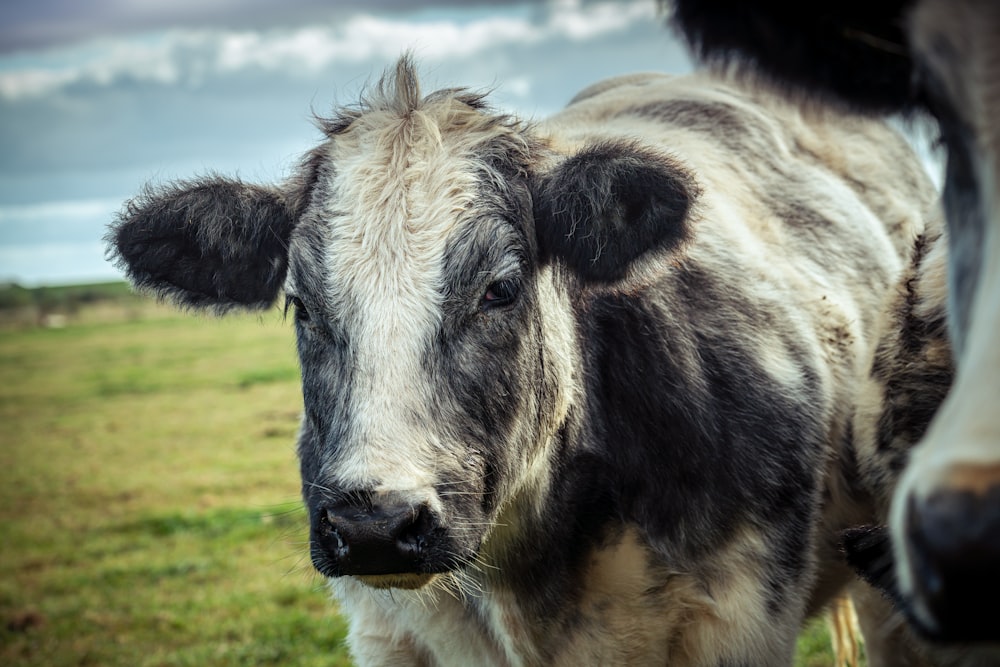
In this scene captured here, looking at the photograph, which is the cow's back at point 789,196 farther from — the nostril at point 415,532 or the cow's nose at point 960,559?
the cow's nose at point 960,559

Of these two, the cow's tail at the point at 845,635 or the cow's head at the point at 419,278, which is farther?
the cow's tail at the point at 845,635

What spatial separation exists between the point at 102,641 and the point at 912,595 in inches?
240

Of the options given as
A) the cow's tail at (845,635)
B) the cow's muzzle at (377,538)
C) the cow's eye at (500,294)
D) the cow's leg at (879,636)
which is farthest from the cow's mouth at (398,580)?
the cow's tail at (845,635)

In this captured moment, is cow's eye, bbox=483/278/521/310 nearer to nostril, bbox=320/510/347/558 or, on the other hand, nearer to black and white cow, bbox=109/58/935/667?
black and white cow, bbox=109/58/935/667

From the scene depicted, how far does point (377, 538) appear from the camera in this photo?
2715mm

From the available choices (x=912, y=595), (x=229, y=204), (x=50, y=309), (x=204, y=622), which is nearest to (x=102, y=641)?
(x=204, y=622)

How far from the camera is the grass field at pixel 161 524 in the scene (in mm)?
6441

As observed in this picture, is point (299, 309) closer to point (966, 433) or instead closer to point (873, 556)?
point (873, 556)

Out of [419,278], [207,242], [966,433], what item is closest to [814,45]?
[419,278]

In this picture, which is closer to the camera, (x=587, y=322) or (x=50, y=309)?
(x=587, y=322)

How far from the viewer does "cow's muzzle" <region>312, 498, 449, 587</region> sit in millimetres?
2721

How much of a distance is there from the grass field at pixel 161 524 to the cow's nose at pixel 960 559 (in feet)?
7.71

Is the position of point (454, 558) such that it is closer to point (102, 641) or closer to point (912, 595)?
point (912, 595)

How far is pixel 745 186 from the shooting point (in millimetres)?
4453
